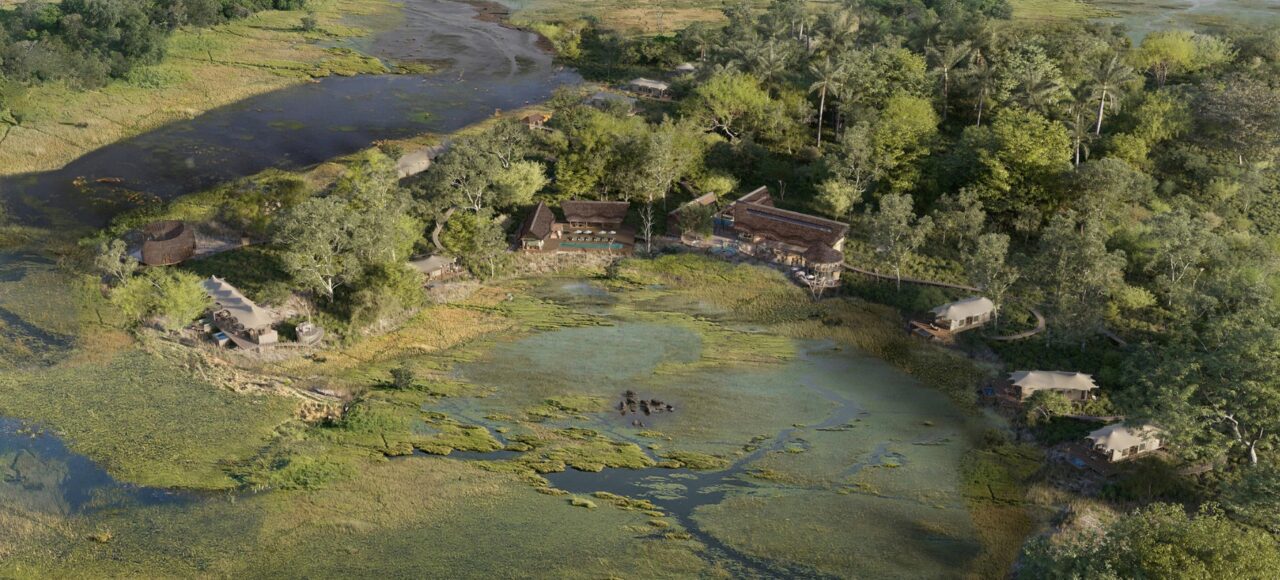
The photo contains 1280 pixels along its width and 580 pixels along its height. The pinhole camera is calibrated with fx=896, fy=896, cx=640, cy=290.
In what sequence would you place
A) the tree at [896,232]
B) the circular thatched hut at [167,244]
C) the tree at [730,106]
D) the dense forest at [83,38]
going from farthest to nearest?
the dense forest at [83,38], the tree at [730,106], the circular thatched hut at [167,244], the tree at [896,232]

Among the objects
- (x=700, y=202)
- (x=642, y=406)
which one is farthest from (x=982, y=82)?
(x=642, y=406)

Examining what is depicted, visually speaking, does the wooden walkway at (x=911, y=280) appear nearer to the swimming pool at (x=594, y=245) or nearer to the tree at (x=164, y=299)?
the swimming pool at (x=594, y=245)

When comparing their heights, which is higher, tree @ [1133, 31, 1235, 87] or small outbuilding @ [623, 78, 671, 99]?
tree @ [1133, 31, 1235, 87]

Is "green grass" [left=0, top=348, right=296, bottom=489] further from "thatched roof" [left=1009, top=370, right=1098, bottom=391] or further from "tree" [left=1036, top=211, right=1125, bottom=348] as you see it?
"tree" [left=1036, top=211, right=1125, bottom=348]

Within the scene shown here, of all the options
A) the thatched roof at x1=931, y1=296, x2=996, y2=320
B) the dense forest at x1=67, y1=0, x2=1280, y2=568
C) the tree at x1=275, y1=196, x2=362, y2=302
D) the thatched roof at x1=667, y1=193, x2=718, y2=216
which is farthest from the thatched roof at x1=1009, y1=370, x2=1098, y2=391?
the tree at x1=275, y1=196, x2=362, y2=302

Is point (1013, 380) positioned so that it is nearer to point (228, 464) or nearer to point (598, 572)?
point (598, 572)

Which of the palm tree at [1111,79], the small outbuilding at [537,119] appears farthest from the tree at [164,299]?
the palm tree at [1111,79]

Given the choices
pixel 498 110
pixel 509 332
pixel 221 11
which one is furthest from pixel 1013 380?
pixel 221 11
